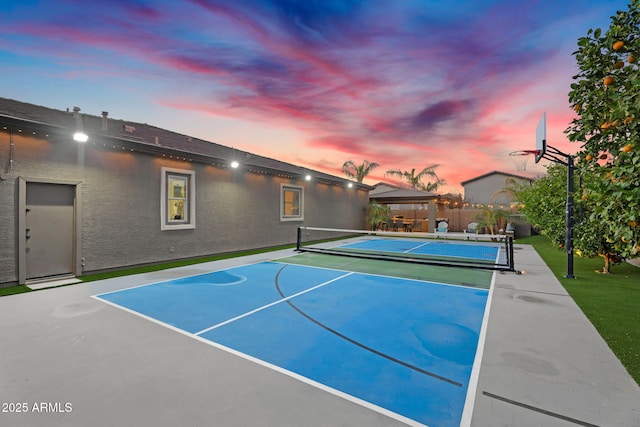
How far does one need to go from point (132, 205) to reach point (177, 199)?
1.55 m

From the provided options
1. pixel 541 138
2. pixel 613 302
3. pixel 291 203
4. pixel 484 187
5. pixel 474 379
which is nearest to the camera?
pixel 474 379

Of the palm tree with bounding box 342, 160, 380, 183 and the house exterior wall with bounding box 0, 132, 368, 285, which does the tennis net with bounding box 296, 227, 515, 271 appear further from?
the palm tree with bounding box 342, 160, 380, 183

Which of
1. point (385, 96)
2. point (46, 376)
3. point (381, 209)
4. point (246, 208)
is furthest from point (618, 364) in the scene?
point (381, 209)

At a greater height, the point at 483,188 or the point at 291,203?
the point at 483,188

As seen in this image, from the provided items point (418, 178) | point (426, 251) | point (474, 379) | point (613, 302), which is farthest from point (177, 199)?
point (418, 178)

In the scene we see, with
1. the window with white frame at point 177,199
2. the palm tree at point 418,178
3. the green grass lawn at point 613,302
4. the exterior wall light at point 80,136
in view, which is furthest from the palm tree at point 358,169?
the exterior wall light at point 80,136

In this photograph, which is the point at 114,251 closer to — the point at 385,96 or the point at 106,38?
the point at 106,38

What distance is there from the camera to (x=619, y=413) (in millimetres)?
2461

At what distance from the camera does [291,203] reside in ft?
51.8

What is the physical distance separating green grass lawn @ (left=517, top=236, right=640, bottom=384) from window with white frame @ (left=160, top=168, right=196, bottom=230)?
35.1 ft

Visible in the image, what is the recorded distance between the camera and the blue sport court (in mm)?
2859

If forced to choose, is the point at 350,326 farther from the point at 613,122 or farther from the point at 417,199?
the point at 417,199

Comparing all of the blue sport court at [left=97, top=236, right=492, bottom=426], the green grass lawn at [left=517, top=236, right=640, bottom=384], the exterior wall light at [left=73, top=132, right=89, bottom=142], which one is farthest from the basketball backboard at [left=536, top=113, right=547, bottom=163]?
the exterior wall light at [left=73, top=132, right=89, bottom=142]

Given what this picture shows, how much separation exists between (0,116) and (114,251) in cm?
394
